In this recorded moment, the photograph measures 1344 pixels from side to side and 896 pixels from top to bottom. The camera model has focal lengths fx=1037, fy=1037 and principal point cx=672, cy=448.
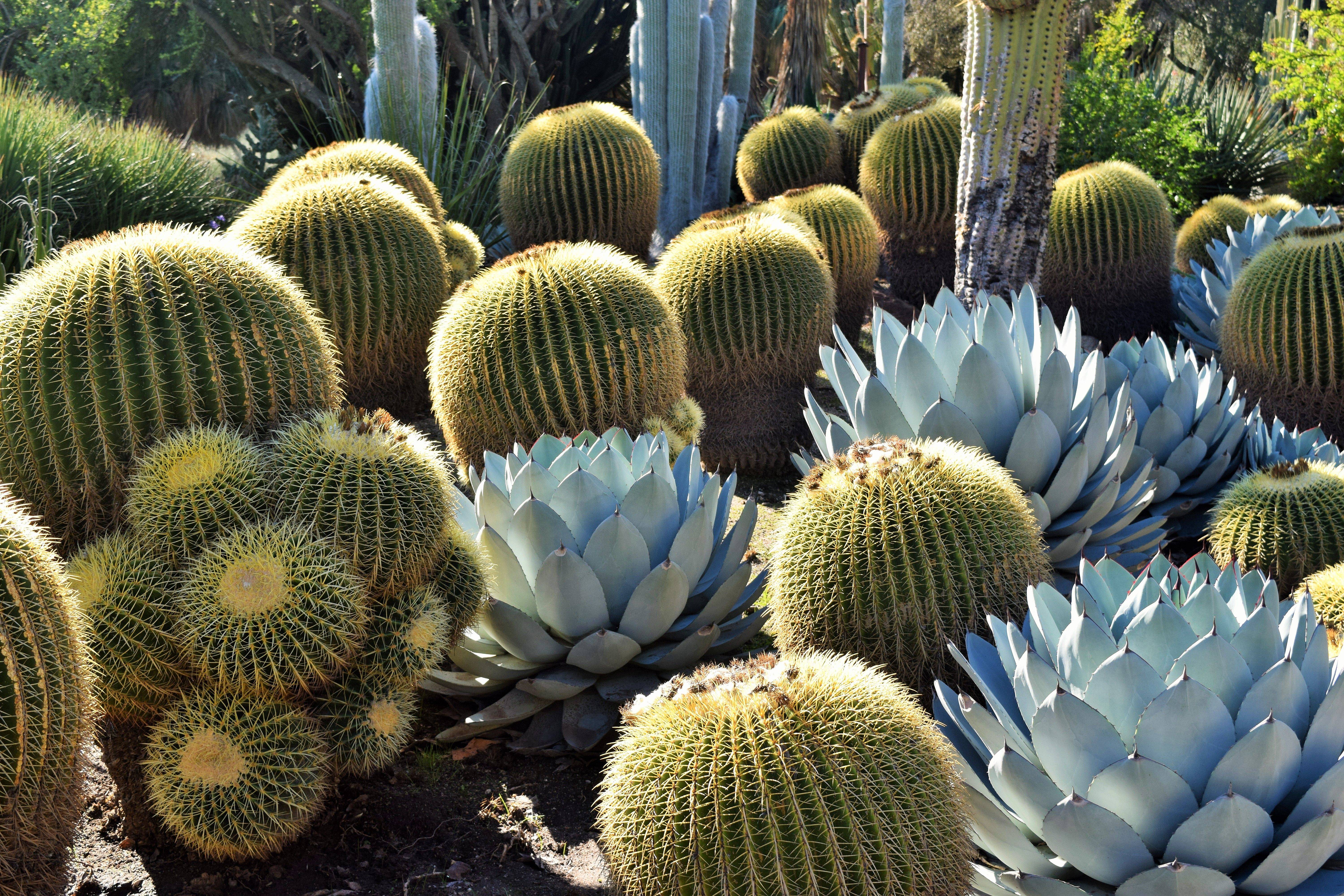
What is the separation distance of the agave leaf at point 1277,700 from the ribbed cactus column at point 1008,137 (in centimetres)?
370

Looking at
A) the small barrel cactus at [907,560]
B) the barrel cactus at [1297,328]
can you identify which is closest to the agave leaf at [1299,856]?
the small barrel cactus at [907,560]

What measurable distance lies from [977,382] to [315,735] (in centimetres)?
236

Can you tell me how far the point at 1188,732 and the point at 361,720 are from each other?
1.92 meters

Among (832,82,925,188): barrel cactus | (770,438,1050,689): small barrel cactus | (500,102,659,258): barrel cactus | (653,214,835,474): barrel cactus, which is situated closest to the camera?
(770,438,1050,689): small barrel cactus

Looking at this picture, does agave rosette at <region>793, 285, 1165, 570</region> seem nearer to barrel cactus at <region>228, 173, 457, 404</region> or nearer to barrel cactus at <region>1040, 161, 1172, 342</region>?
barrel cactus at <region>228, 173, 457, 404</region>

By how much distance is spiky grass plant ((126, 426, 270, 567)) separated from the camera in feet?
8.34

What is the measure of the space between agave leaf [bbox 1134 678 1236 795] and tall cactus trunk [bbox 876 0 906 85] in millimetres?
10659

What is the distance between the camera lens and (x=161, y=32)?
935 inches

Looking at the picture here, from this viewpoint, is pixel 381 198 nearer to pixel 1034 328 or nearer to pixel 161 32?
pixel 1034 328

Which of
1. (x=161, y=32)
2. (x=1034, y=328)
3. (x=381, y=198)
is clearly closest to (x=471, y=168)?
(x=381, y=198)

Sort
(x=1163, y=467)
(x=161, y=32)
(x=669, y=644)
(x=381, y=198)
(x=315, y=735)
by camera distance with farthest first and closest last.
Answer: (x=161, y=32), (x=381, y=198), (x=1163, y=467), (x=669, y=644), (x=315, y=735)

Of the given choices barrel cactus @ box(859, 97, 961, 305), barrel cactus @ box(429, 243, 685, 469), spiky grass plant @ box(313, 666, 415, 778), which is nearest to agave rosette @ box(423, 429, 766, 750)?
spiky grass plant @ box(313, 666, 415, 778)

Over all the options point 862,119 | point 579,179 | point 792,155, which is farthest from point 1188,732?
point 862,119

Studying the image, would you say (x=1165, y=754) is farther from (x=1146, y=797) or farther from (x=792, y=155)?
(x=792, y=155)
